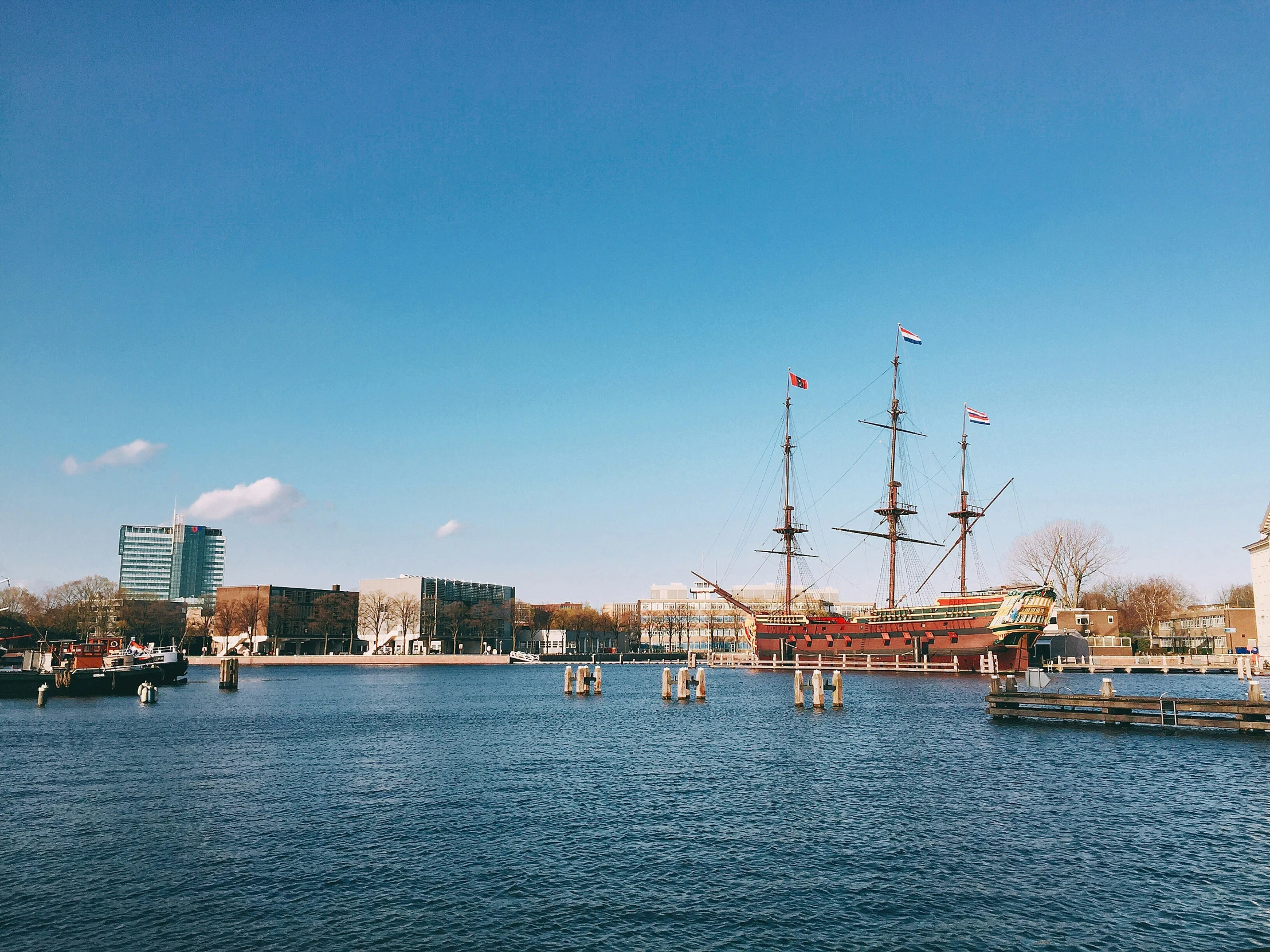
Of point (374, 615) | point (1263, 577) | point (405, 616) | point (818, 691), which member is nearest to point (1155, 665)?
point (1263, 577)

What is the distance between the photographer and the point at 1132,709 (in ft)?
152

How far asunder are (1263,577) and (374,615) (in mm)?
144644

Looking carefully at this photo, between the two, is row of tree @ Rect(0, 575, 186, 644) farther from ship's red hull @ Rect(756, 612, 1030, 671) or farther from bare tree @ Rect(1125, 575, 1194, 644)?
bare tree @ Rect(1125, 575, 1194, 644)

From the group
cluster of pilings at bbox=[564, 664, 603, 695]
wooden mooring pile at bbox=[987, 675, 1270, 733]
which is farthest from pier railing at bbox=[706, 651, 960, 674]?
wooden mooring pile at bbox=[987, 675, 1270, 733]

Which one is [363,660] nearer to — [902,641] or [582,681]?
[582,681]

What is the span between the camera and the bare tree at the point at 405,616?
17275 centimetres

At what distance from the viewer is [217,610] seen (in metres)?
174

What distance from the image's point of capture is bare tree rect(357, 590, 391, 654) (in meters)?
172

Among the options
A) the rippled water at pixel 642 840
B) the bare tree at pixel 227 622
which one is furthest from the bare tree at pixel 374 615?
the rippled water at pixel 642 840

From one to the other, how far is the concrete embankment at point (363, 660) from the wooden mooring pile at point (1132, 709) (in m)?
121

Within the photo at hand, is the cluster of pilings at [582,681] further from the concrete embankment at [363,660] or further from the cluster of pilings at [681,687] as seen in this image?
the concrete embankment at [363,660]

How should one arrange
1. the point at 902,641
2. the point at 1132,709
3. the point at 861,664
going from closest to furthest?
the point at 1132,709, the point at 902,641, the point at 861,664

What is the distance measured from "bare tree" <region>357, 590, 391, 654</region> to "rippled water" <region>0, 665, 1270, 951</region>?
4911 inches

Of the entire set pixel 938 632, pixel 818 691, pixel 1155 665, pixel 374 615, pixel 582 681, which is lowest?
pixel 1155 665
